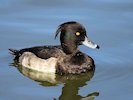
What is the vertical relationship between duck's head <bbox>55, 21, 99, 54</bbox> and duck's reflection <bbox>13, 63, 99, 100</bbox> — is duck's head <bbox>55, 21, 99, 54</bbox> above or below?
above

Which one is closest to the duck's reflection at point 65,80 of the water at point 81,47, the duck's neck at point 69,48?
the water at point 81,47

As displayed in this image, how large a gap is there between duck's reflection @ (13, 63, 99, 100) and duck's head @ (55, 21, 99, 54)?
527 mm

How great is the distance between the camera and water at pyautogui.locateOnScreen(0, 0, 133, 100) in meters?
9.50

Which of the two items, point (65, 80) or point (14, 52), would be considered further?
point (14, 52)

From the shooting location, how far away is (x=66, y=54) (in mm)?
10547

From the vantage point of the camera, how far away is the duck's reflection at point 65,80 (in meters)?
9.66

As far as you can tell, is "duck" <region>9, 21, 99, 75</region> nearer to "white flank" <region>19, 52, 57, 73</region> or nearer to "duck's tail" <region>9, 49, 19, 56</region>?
"white flank" <region>19, 52, 57, 73</region>

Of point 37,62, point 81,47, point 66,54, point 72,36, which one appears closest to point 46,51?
point 37,62

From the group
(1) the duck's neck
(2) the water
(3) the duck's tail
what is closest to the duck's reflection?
(2) the water

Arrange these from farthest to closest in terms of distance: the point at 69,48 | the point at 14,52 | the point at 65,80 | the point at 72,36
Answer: the point at 14,52 → the point at 69,48 → the point at 72,36 → the point at 65,80

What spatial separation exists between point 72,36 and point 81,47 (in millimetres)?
1104

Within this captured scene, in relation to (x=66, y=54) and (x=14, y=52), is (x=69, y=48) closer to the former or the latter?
(x=66, y=54)

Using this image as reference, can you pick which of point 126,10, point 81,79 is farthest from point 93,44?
point 126,10

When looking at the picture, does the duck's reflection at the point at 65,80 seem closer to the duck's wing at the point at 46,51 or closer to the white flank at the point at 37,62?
the white flank at the point at 37,62
